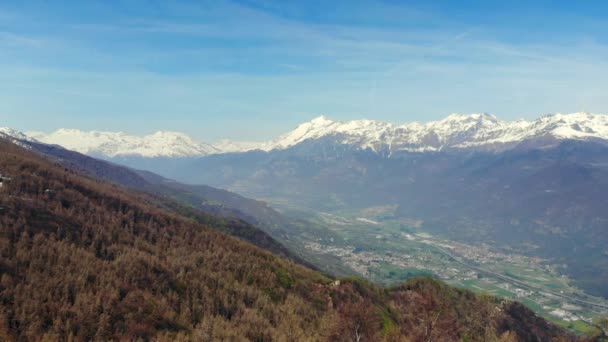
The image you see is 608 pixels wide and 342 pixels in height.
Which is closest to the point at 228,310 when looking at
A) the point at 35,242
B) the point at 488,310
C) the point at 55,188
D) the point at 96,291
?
the point at 96,291

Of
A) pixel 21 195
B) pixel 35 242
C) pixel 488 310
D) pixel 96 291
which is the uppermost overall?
pixel 21 195

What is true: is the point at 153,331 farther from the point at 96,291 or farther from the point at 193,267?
the point at 193,267

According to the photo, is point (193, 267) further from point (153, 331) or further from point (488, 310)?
point (488, 310)

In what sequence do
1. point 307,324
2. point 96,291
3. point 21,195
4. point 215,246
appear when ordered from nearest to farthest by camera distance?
point 96,291
point 307,324
point 21,195
point 215,246

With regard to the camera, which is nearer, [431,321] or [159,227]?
[431,321]

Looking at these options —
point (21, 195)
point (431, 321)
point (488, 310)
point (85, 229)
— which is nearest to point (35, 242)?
point (85, 229)

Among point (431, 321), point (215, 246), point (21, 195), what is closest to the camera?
point (431, 321)

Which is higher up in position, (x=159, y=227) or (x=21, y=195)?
(x=21, y=195)
